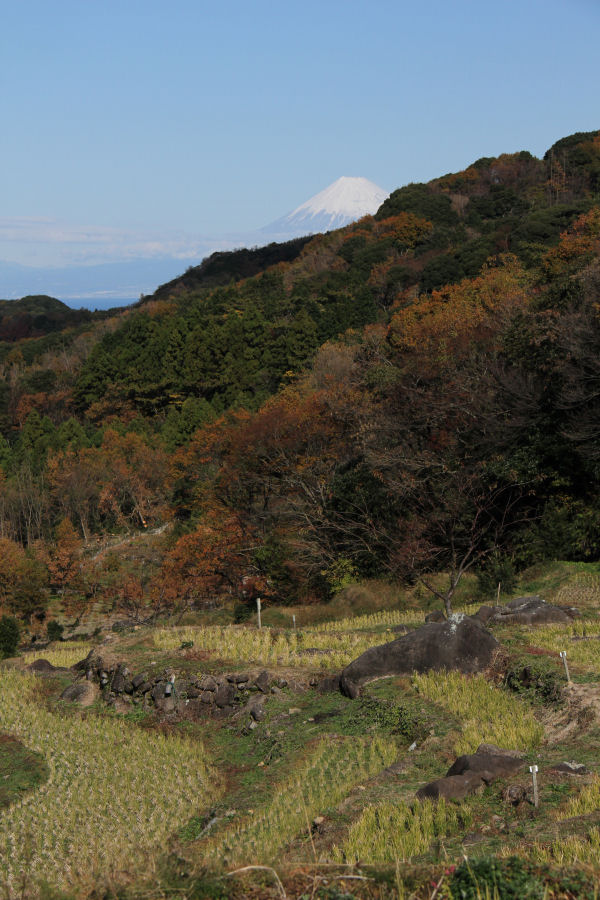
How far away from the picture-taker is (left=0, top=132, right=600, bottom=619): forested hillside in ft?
92.1

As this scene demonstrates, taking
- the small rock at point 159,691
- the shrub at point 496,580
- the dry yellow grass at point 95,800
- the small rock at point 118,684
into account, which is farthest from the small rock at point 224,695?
the shrub at point 496,580

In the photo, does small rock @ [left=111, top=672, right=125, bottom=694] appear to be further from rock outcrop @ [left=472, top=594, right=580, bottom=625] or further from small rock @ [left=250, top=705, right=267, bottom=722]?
rock outcrop @ [left=472, top=594, right=580, bottom=625]

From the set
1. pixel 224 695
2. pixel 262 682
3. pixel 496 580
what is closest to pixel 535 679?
pixel 262 682

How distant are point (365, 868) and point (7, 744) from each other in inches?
395

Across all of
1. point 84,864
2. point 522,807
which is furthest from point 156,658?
point 522,807

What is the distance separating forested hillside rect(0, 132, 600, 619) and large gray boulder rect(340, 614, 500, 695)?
7143mm

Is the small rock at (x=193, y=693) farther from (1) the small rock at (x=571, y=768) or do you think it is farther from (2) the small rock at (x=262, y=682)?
(1) the small rock at (x=571, y=768)

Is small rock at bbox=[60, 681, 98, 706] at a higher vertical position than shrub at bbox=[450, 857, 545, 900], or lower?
lower

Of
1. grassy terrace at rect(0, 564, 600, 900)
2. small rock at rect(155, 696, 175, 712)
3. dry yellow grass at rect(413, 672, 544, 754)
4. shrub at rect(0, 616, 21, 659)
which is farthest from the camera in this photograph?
shrub at rect(0, 616, 21, 659)

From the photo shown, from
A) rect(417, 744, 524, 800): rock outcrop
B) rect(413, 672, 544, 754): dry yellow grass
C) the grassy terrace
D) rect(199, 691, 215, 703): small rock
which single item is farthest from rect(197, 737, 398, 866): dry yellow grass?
rect(199, 691, 215, 703): small rock

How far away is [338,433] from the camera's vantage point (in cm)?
3906

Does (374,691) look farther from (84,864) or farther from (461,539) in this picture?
(461,539)

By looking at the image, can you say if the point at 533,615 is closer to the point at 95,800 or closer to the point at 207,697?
the point at 207,697

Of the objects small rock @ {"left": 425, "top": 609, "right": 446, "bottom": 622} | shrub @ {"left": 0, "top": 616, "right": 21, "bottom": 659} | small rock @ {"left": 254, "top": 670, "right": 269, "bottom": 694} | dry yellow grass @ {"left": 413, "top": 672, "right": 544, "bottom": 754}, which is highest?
dry yellow grass @ {"left": 413, "top": 672, "right": 544, "bottom": 754}
